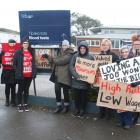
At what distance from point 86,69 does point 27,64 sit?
149 cm

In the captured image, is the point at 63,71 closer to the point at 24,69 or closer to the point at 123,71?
the point at 24,69

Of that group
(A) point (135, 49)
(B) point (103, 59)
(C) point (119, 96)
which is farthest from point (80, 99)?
(A) point (135, 49)

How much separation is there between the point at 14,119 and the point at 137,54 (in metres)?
2.94

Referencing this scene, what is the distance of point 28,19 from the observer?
9445mm

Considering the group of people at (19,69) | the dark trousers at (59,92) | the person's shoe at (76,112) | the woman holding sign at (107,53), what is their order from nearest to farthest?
the woman holding sign at (107,53)
the person's shoe at (76,112)
the dark trousers at (59,92)
the group of people at (19,69)

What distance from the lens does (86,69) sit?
8.12 metres

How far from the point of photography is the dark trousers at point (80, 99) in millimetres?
8328

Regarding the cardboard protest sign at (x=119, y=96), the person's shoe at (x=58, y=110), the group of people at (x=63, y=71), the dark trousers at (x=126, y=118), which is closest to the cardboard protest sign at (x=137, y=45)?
the group of people at (x=63, y=71)

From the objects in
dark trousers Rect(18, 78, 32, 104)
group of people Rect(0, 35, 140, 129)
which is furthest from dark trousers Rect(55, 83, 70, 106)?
dark trousers Rect(18, 78, 32, 104)

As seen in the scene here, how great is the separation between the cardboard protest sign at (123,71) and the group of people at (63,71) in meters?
0.13

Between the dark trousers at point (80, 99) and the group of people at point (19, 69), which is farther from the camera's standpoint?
the group of people at point (19, 69)

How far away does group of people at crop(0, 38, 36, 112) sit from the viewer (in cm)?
872

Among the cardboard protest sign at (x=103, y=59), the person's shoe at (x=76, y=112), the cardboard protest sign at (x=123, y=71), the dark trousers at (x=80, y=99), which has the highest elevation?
the cardboard protest sign at (x=103, y=59)

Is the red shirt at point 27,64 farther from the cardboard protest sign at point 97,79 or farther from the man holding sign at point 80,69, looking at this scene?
the cardboard protest sign at point 97,79
